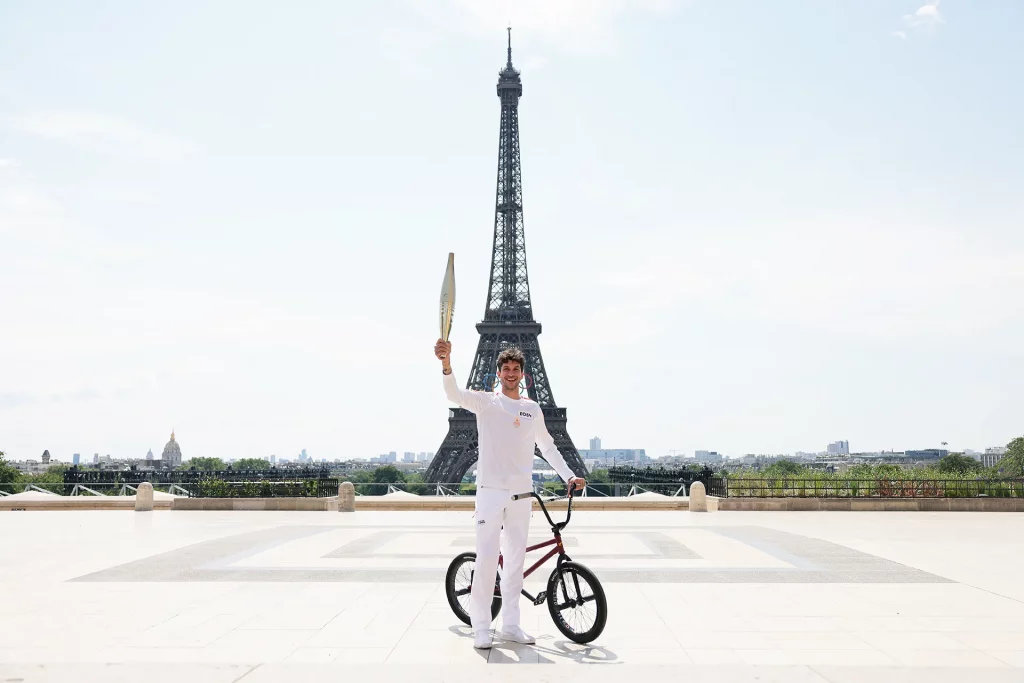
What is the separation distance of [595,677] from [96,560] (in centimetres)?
851

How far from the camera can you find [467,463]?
48.3m

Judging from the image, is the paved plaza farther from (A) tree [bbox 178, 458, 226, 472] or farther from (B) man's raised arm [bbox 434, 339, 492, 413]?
(A) tree [bbox 178, 458, 226, 472]

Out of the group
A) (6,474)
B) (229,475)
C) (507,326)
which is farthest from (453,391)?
(6,474)

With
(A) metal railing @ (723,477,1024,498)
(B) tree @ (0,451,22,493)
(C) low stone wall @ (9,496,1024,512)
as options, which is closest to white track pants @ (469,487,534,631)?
(C) low stone wall @ (9,496,1024,512)

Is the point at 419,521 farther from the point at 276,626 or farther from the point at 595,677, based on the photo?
the point at 595,677

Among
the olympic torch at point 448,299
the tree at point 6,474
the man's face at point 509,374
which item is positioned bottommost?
the tree at point 6,474

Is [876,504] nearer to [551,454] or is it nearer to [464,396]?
[551,454]

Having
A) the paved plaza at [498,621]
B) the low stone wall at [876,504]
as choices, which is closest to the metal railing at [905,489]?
the low stone wall at [876,504]

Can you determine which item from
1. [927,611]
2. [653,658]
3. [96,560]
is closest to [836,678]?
[653,658]

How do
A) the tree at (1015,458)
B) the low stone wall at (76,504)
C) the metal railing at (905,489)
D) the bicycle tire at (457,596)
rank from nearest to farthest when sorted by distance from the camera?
1. the bicycle tire at (457,596)
2. the metal railing at (905,489)
3. the low stone wall at (76,504)
4. the tree at (1015,458)

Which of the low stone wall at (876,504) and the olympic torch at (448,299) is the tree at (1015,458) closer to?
the low stone wall at (876,504)

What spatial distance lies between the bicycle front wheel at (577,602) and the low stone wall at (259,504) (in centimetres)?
1618

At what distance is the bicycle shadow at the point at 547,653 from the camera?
5488mm

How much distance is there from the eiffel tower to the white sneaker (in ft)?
135
